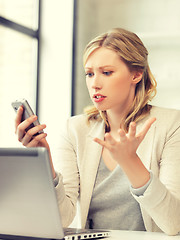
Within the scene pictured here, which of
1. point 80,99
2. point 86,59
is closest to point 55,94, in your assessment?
point 80,99

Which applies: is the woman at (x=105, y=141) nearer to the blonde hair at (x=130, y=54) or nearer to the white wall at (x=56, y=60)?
the blonde hair at (x=130, y=54)

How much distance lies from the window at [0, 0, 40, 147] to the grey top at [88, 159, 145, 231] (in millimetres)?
1330

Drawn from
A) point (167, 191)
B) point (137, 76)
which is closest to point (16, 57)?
point (137, 76)

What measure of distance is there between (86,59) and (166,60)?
1768 millimetres

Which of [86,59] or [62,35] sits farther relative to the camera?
[62,35]

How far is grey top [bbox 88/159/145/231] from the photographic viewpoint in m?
1.75

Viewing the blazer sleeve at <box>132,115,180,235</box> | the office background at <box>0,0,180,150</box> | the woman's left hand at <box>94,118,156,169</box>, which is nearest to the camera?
the woman's left hand at <box>94,118,156,169</box>

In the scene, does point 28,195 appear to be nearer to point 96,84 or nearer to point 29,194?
point 29,194

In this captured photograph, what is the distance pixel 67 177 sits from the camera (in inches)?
69.7

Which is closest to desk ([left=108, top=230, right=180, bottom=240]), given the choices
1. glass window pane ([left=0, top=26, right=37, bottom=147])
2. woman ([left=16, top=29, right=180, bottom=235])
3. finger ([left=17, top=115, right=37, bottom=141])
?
woman ([left=16, top=29, right=180, bottom=235])

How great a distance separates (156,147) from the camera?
173 cm

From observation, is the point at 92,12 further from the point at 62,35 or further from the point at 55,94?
the point at 55,94

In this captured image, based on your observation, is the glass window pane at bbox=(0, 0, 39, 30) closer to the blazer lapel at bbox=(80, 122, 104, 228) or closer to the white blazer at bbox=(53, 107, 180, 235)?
the white blazer at bbox=(53, 107, 180, 235)

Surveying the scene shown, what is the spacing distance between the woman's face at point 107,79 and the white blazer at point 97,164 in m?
0.17
